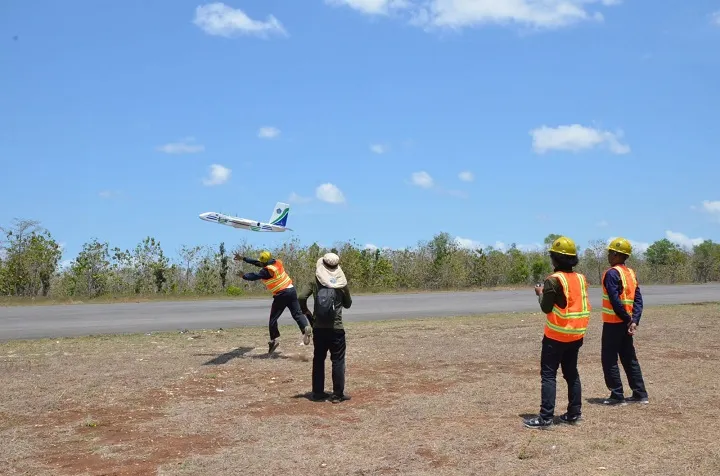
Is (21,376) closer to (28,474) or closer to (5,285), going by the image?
(28,474)

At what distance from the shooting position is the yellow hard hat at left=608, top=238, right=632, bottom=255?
26.6 ft

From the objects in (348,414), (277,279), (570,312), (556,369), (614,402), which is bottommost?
(348,414)

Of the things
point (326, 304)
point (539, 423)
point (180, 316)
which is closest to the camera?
point (539, 423)

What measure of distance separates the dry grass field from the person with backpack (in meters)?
0.29

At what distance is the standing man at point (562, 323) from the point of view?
695cm

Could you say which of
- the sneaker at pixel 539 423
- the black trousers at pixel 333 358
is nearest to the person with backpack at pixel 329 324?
the black trousers at pixel 333 358

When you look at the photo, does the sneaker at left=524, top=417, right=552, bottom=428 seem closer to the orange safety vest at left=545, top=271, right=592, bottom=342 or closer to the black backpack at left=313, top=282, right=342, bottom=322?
the orange safety vest at left=545, top=271, right=592, bottom=342

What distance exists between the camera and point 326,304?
28.1 ft

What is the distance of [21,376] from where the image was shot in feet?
35.2

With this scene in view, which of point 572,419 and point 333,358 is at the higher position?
point 333,358

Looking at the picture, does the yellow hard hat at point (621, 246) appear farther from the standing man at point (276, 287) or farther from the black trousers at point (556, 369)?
the standing man at point (276, 287)

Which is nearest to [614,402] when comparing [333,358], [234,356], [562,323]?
[562,323]

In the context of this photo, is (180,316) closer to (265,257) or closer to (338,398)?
(265,257)

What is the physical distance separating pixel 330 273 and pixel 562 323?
301 centimetres
